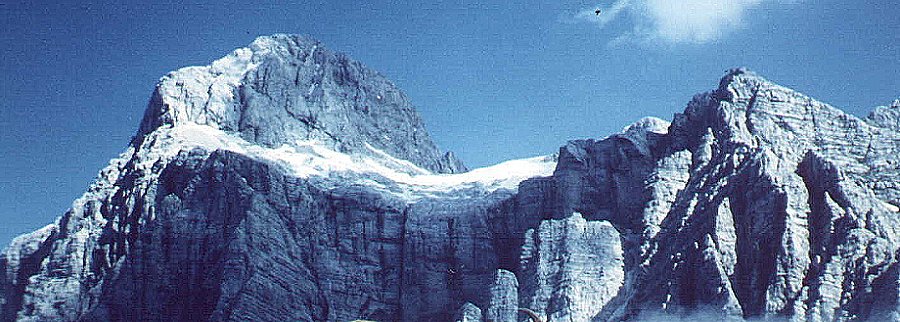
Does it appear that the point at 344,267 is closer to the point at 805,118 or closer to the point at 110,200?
the point at 110,200

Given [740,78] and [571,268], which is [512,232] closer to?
[571,268]

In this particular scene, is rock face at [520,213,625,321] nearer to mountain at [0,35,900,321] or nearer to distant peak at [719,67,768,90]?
mountain at [0,35,900,321]

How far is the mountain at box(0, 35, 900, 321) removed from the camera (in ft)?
485

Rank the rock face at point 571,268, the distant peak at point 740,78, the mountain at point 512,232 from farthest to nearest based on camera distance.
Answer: the distant peak at point 740,78
the rock face at point 571,268
the mountain at point 512,232

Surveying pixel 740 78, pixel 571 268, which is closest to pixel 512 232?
pixel 571 268

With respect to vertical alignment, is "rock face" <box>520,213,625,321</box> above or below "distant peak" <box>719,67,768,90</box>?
below

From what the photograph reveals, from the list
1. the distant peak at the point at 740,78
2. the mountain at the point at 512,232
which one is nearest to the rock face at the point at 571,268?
the mountain at the point at 512,232

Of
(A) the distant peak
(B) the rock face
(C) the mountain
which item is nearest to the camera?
(C) the mountain

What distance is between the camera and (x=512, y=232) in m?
187

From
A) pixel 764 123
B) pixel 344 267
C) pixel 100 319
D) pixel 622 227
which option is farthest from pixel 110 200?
pixel 764 123

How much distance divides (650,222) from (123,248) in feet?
253

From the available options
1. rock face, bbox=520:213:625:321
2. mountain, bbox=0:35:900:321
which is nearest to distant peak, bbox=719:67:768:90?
mountain, bbox=0:35:900:321

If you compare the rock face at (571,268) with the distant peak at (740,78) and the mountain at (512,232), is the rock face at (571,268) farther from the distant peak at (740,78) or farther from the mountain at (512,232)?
the distant peak at (740,78)

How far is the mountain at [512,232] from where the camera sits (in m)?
148
